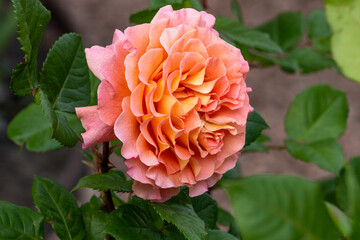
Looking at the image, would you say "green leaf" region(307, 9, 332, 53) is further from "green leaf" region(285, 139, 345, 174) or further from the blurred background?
the blurred background

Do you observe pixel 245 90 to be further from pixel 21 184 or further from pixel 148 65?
pixel 21 184

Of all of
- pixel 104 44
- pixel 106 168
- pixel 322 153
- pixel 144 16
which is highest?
pixel 144 16

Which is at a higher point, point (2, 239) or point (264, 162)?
point (2, 239)

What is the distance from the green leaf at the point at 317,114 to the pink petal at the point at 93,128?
0.49 meters

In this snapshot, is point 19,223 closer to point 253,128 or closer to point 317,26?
point 253,128

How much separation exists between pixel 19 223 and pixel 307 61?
63 cm

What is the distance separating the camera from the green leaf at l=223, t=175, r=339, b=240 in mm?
239

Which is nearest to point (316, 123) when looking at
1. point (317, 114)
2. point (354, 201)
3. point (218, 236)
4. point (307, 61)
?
point (317, 114)

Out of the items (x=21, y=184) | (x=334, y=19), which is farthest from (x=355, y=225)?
(x=21, y=184)

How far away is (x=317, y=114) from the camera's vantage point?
0.85 metres

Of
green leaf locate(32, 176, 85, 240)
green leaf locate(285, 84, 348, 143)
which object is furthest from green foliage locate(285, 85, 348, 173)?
green leaf locate(32, 176, 85, 240)

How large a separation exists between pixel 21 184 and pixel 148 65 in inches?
58.8

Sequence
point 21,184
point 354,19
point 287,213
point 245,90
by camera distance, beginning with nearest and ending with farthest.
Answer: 1. point 287,213
2. point 354,19
3. point 245,90
4. point 21,184

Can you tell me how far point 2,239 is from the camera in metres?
0.51
